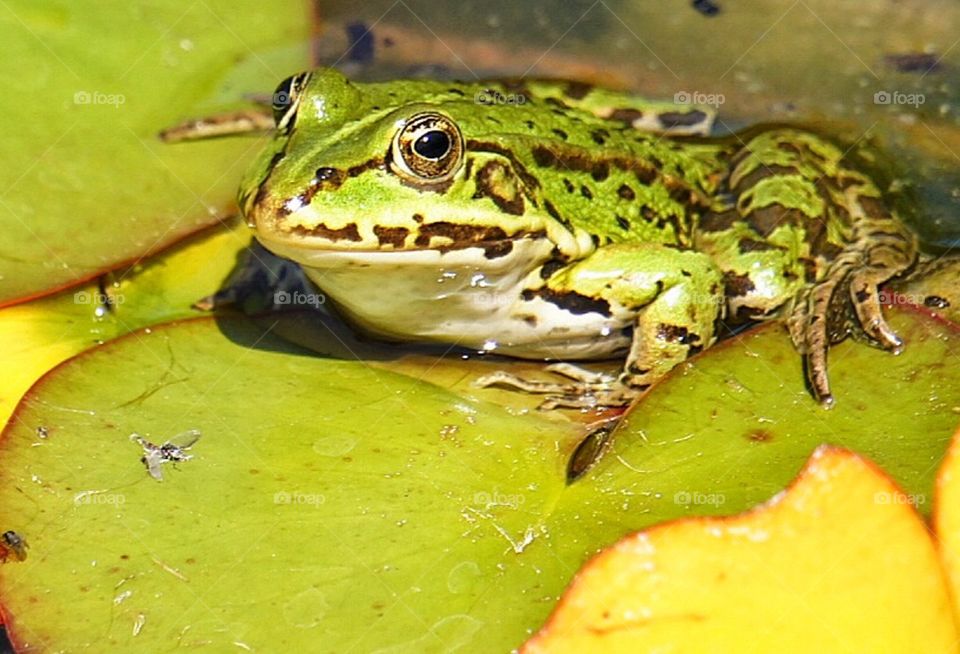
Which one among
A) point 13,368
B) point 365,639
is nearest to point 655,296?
point 365,639

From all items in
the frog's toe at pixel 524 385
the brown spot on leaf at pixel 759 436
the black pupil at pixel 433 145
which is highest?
the black pupil at pixel 433 145

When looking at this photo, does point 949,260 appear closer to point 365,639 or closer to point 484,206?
point 484,206

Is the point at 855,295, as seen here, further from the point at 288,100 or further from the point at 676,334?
the point at 288,100

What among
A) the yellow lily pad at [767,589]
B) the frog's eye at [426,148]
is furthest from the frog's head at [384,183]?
the yellow lily pad at [767,589]

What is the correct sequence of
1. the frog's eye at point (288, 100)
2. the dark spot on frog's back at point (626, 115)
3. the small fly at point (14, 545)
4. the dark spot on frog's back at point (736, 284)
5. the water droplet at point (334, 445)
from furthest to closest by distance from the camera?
the dark spot on frog's back at point (626, 115)
the dark spot on frog's back at point (736, 284)
the frog's eye at point (288, 100)
the water droplet at point (334, 445)
the small fly at point (14, 545)

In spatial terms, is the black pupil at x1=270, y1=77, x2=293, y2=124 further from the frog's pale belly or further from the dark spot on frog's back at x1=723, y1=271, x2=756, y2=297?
the dark spot on frog's back at x1=723, y1=271, x2=756, y2=297

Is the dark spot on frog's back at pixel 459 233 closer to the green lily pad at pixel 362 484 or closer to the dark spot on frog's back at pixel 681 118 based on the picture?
the green lily pad at pixel 362 484
